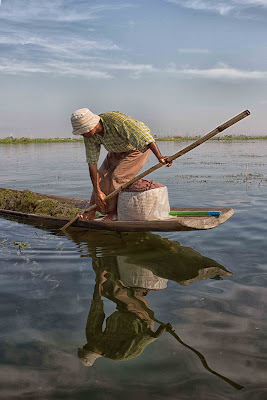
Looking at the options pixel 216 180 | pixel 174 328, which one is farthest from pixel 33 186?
pixel 174 328

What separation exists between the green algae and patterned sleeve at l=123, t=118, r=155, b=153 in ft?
7.89

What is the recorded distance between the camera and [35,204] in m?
7.06

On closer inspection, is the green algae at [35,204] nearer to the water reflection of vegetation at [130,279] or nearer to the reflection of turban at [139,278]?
the water reflection of vegetation at [130,279]

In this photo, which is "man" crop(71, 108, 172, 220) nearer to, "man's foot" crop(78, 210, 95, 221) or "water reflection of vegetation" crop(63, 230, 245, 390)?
"man's foot" crop(78, 210, 95, 221)

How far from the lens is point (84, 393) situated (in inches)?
85.7

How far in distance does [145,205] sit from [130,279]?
42.8 inches

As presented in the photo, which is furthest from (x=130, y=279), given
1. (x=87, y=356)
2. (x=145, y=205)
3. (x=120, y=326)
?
(x=87, y=356)

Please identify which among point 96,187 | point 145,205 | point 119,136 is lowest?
point 145,205

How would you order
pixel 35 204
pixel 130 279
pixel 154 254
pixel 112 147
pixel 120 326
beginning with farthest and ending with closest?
pixel 35 204
pixel 112 147
pixel 154 254
pixel 130 279
pixel 120 326

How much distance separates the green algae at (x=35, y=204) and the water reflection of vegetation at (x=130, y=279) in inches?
46.4

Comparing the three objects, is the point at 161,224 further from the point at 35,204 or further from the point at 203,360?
the point at 35,204

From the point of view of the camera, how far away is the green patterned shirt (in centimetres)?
431

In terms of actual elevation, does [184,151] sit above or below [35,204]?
above

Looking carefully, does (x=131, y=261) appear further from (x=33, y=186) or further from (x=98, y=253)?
(x=33, y=186)
